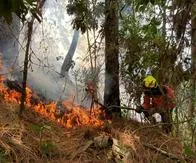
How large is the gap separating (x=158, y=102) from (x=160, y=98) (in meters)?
0.08

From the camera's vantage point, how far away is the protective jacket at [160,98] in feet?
20.9

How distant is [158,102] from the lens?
6777mm

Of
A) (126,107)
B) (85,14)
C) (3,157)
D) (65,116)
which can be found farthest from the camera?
(65,116)

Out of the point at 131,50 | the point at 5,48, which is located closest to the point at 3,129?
the point at 131,50

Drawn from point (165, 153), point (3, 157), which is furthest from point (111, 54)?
point (3, 157)

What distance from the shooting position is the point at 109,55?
9.09m

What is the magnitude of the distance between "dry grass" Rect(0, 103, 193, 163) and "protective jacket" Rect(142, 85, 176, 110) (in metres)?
0.57

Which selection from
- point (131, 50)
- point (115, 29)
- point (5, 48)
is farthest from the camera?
point (5, 48)

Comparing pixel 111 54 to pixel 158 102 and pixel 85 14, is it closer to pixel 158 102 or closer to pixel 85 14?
pixel 85 14

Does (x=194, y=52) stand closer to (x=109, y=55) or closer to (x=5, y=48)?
(x=109, y=55)

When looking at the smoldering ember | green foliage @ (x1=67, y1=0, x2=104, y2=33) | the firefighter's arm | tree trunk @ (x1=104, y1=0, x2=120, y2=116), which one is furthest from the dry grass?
green foliage @ (x1=67, y1=0, x2=104, y2=33)

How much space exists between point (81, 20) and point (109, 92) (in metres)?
1.73

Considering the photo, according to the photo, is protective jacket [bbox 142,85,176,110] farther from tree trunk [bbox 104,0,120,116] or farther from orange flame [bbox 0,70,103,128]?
tree trunk [bbox 104,0,120,116]

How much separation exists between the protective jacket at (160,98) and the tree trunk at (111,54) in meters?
1.69
